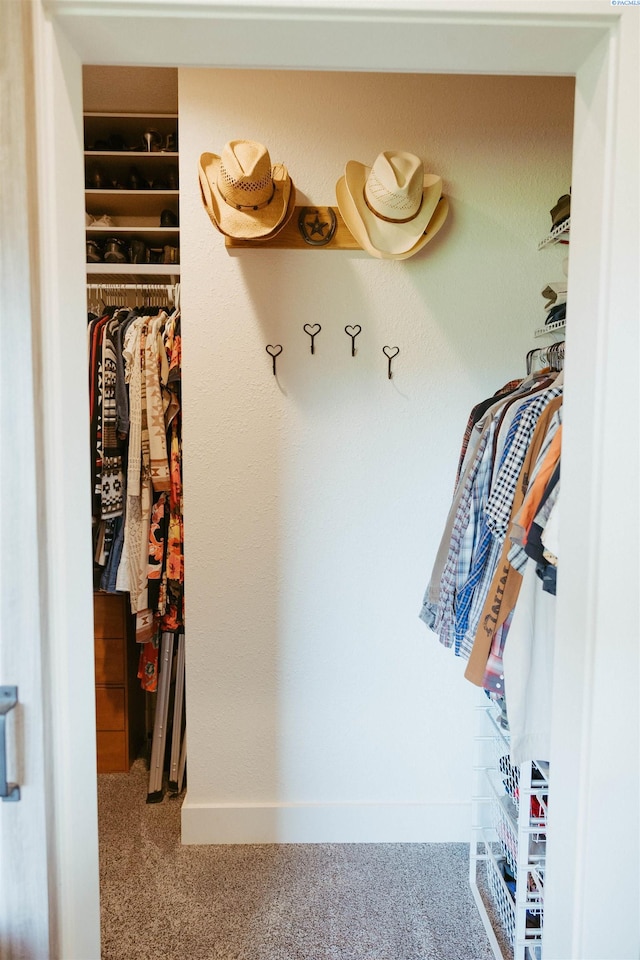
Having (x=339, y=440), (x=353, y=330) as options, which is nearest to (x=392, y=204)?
(x=353, y=330)

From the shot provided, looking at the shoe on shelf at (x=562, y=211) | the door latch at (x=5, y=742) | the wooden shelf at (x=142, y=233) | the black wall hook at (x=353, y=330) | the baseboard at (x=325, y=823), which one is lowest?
the baseboard at (x=325, y=823)

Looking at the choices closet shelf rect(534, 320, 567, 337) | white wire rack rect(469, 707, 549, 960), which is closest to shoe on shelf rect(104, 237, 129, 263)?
closet shelf rect(534, 320, 567, 337)

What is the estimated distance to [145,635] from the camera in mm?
2246

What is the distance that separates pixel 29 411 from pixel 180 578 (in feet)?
4.75

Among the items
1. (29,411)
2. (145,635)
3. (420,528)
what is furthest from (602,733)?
(145,635)

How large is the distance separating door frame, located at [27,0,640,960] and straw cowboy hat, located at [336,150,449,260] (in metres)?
0.86

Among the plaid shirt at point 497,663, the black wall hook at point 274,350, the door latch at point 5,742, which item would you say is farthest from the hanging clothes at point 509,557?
the door latch at point 5,742

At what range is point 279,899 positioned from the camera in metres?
1.85

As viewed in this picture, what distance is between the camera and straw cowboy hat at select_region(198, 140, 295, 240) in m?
1.70

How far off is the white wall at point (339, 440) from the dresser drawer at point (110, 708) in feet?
1.65

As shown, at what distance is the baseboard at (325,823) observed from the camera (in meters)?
2.09

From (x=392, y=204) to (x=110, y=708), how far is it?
206cm

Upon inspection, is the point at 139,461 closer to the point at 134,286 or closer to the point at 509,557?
the point at 134,286

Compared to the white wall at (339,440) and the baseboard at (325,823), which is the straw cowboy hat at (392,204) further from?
the baseboard at (325,823)
